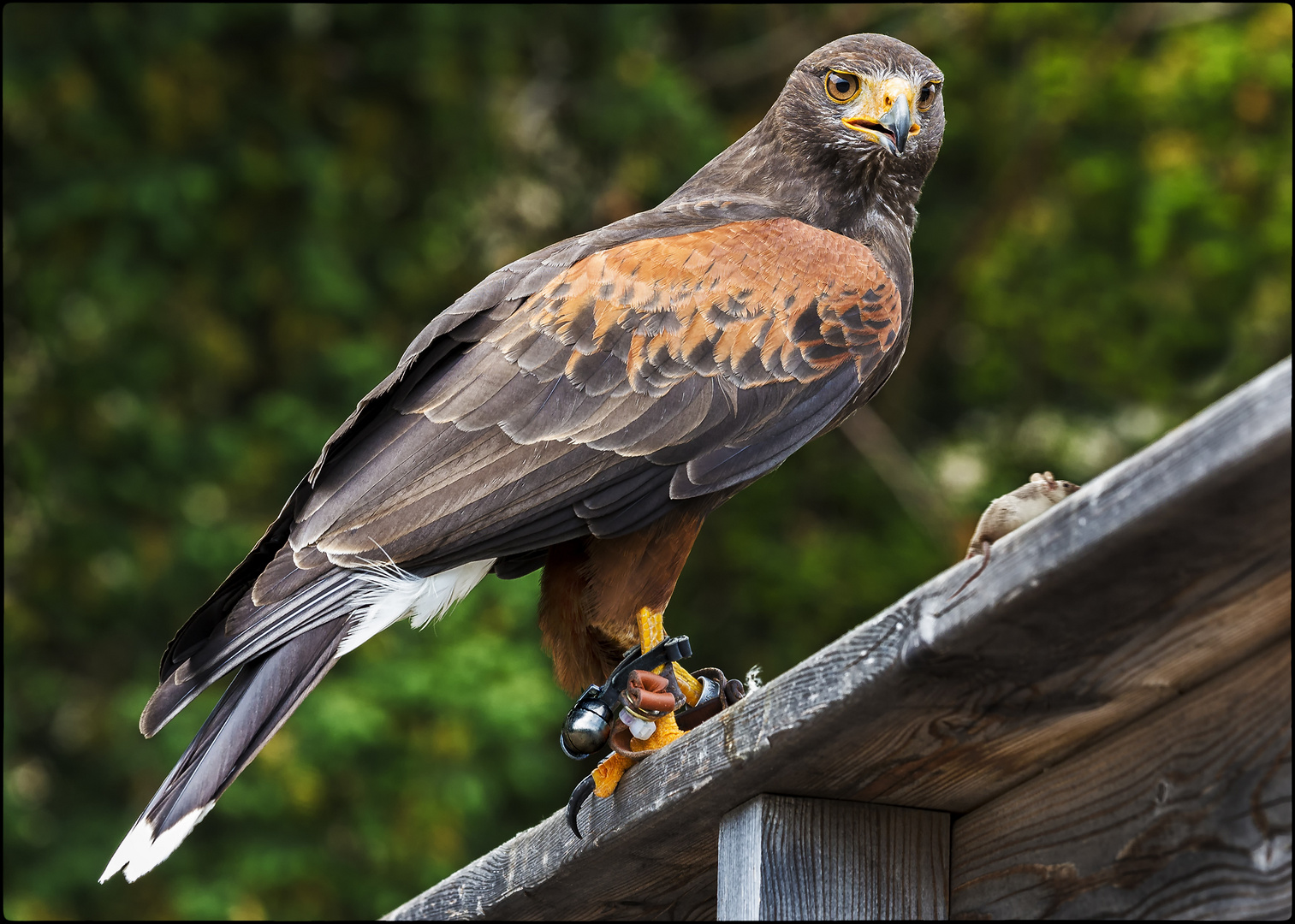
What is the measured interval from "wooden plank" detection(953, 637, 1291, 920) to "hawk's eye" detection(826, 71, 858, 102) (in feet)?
6.44

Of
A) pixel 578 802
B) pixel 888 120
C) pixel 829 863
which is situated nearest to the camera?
pixel 829 863

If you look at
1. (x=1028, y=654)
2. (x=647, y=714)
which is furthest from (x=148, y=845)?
(x=1028, y=654)

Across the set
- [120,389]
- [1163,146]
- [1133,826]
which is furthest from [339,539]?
[1163,146]

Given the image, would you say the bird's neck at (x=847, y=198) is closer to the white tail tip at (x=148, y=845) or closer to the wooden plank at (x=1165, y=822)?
the wooden plank at (x=1165, y=822)

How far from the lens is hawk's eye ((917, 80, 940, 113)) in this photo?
140 inches

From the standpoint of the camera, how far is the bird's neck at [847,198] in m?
3.39

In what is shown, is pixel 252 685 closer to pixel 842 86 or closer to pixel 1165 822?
pixel 1165 822

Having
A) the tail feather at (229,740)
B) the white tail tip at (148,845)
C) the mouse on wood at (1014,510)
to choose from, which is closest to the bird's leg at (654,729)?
the tail feather at (229,740)

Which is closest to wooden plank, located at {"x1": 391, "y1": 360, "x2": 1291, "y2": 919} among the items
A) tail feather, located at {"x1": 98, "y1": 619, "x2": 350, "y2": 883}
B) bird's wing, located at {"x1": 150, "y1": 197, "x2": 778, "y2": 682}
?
tail feather, located at {"x1": 98, "y1": 619, "x2": 350, "y2": 883}

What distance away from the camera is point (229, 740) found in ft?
8.45

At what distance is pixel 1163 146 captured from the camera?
7.79 m

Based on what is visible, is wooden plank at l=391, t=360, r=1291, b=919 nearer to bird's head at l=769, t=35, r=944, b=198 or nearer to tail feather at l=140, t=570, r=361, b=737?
tail feather at l=140, t=570, r=361, b=737

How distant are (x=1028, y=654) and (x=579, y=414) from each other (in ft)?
4.67

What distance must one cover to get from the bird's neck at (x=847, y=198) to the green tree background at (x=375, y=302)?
409 centimetres
